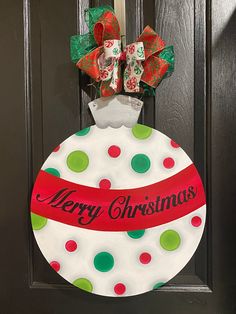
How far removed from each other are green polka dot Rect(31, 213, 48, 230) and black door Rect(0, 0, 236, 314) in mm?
50

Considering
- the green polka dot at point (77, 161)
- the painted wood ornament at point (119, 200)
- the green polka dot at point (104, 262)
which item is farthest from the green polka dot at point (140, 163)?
the green polka dot at point (104, 262)

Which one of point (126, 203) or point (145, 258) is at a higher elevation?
point (126, 203)

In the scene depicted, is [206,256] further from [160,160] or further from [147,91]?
[147,91]

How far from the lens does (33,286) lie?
0.93 meters

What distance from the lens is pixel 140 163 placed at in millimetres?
875

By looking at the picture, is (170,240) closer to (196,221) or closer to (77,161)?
(196,221)

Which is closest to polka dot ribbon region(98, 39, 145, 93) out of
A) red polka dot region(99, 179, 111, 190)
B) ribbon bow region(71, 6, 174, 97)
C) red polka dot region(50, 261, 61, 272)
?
ribbon bow region(71, 6, 174, 97)

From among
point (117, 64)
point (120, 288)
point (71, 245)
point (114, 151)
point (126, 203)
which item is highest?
point (117, 64)

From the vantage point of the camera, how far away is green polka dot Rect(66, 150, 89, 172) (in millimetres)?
882

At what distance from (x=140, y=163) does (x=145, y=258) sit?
23 cm

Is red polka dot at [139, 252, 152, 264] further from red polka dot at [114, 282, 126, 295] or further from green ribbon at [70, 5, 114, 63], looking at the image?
green ribbon at [70, 5, 114, 63]

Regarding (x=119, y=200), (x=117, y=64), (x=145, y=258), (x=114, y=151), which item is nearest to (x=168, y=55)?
(x=117, y=64)

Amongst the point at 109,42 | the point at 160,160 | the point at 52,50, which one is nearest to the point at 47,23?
the point at 52,50

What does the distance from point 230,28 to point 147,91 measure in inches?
10.0
